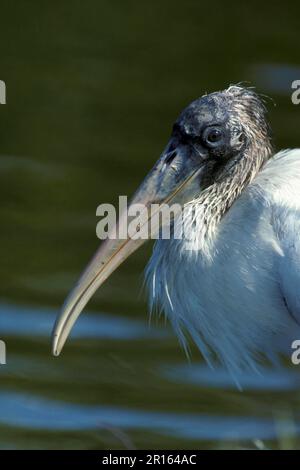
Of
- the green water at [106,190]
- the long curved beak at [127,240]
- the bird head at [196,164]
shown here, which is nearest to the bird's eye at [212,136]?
the bird head at [196,164]

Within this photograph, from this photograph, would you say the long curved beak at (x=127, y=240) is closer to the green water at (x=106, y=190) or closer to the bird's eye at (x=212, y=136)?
the bird's eye at (x=212, y=136)

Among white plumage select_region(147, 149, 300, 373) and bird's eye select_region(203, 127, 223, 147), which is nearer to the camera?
white plumage select_region(147, 149, 300, 373)

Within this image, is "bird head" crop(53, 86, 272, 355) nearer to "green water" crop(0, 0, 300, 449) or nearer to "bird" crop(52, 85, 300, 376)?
"bird" crop(52, 85, 300, 376)

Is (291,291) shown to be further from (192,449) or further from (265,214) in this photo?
(192,449)

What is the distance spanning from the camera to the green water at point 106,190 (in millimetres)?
7988

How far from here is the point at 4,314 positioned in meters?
8.98

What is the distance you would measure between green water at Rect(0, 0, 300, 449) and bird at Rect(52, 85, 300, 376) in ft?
1.46

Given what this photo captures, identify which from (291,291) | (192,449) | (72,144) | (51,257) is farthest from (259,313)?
(72,144)

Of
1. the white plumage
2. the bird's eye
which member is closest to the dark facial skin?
the bird's eye

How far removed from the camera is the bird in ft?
20.4

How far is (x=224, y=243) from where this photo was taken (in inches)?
247

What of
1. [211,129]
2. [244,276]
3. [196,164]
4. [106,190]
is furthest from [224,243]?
[106,190]

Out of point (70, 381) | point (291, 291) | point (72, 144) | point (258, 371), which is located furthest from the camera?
point (72, 144)

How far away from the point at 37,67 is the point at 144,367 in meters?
A: 5.04
